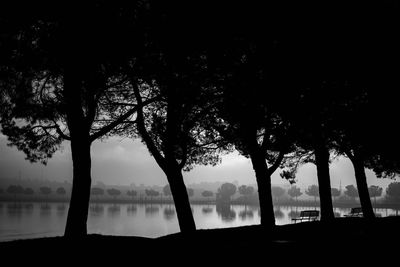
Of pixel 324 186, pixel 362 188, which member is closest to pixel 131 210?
pixel 362 188

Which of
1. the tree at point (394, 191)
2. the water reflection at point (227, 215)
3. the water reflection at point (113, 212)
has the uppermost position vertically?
the tree at point (394, 191)

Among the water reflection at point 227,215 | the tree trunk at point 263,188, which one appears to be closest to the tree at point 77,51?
the tree trunk at point 263,188

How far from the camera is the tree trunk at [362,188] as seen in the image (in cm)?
1945

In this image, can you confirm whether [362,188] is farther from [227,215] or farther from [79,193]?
[227,215]

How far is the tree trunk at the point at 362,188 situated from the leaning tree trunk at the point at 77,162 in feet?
50.2

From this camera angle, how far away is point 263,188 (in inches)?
637

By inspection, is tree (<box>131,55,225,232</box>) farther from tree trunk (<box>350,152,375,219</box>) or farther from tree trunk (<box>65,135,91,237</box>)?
tree trunk (<box>350,152,375,219</box>)

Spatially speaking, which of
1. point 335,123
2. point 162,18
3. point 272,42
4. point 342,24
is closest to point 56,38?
point 162,18

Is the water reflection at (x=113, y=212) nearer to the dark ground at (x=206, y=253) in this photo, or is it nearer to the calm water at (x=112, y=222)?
the calm water at (x=112, y=222)

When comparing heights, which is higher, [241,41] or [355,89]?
[241,41]

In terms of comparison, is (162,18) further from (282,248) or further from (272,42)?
(282,248)

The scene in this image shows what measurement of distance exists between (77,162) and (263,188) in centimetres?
875

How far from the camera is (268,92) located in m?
11.0

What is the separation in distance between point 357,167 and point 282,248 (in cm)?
1520
